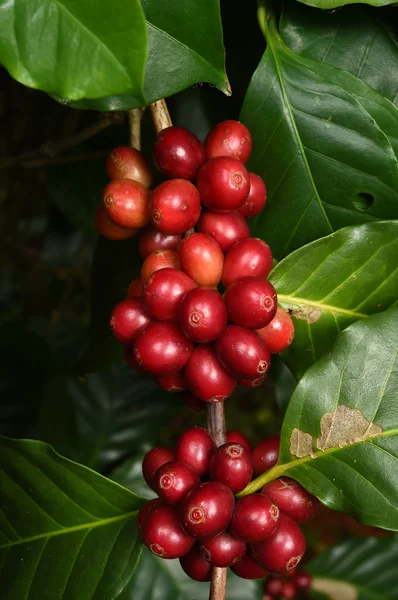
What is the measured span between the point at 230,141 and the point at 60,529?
0.62m

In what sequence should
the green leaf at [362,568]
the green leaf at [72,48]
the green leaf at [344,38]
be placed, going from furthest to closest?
the green leaf at [362,568]
the green leaf at [344,38]
the green leaf at [72,48]

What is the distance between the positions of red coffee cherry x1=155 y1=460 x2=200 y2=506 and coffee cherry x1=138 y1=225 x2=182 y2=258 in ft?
0.95

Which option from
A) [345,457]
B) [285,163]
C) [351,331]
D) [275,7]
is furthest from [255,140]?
[345,457]

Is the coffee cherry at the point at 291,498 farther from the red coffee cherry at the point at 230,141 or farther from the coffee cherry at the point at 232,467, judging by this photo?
the red coffee cherry at the point at 230,141

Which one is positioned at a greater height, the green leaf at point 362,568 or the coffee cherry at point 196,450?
the coffee cherry at point 196,450

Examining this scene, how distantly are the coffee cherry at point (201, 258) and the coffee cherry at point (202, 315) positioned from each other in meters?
0.04

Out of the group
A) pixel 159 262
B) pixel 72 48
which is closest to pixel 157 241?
pixel 159 262

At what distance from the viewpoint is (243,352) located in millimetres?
748

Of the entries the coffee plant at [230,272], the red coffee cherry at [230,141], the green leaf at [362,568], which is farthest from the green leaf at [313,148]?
the green leaf at [362,568]

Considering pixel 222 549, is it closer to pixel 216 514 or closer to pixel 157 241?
pixel 216 514

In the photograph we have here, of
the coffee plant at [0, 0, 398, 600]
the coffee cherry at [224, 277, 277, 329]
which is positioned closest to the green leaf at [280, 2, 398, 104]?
the coffee plant at [0, 0, 398, 600]

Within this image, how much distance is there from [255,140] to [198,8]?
9.2 inches

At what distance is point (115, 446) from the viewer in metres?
1.71

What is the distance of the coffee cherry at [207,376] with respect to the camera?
30.7 inches
